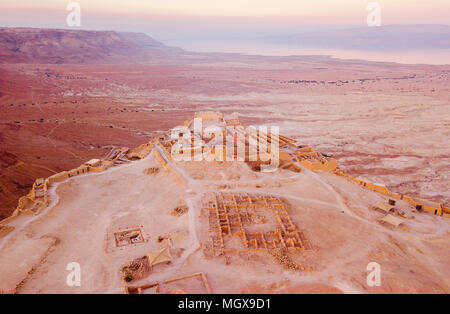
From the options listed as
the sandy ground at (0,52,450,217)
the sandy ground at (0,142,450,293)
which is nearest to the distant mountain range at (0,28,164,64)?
the sandy ground at (0,52,450,217)

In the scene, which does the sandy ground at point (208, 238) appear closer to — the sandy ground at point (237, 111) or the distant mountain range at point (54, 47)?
the sandy ground at point (237, 111)

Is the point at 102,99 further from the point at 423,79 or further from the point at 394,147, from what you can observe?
the point at 423,79

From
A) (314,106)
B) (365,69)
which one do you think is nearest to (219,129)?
(314,106)

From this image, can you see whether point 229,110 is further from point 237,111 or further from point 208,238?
point 208,238

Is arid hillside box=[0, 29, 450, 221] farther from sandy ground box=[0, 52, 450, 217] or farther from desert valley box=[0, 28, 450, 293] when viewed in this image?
desert valley box=[0, 28, 450, 293]

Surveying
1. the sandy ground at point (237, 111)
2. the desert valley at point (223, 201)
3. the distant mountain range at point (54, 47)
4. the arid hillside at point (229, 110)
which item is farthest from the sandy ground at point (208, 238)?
the distant mountain range at point (54, 47)
